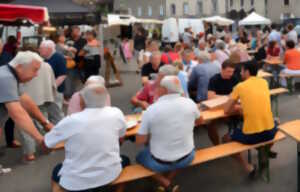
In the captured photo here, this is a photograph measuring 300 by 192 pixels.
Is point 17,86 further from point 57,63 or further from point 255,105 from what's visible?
point 255,105

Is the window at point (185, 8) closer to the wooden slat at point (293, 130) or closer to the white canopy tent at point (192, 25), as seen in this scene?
the white canopy tent at point (192, 25)

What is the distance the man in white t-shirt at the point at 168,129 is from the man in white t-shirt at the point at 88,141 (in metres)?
0.42

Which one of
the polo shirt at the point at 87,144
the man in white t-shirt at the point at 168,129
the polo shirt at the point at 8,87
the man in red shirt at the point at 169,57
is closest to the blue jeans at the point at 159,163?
the man in white t-shirt at the point at 168,129

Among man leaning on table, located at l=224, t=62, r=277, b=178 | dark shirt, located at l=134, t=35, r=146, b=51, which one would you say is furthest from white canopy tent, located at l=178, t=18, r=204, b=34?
man leaning on table, located at l=224, t=62, r=277, b=178

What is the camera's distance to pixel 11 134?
19.1 ft

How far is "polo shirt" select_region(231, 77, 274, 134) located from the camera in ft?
13.2

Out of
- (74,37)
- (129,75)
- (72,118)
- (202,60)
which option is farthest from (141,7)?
(72,118)

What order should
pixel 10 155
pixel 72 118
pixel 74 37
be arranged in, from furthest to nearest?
pixel 74 37 → pixel 10 155 → pixel 72 118

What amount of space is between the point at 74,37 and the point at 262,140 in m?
7.07

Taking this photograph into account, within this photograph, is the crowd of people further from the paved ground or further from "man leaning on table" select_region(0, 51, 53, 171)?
the paved ground

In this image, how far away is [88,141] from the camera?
9.73 ft

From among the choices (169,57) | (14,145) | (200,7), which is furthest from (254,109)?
(200,7)

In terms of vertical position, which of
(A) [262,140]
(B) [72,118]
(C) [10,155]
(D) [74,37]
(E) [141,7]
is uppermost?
(E) [141,7]

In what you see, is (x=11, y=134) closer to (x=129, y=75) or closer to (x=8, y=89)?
(x=8, y=89)
